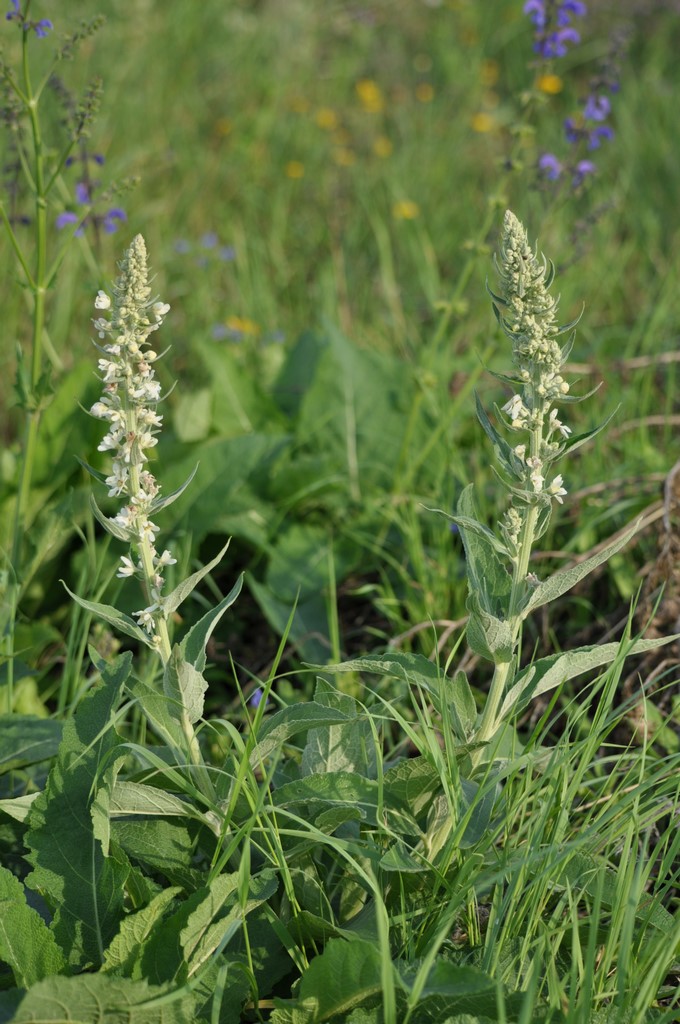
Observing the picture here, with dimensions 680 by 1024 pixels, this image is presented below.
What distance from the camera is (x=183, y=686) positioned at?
1.56 m

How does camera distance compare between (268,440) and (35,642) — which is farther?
(268,440)

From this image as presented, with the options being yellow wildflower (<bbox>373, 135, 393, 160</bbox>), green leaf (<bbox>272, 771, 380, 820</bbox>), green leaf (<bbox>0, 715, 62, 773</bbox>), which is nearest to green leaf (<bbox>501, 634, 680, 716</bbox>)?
green leaf (<bbox>272, 771, 380, 820</bbox>)

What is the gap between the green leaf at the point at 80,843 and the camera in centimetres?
163

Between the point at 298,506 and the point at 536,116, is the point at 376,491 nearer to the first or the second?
the point at 298,506

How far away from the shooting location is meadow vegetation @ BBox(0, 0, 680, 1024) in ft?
5.03

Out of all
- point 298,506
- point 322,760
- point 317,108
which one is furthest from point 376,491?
point 317,108

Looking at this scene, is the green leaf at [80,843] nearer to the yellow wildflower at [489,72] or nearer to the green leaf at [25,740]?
the green leaf at [25,740]

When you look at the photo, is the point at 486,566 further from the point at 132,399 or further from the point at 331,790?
the point at 132,399

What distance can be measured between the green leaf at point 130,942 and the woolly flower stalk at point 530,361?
0.83 meters

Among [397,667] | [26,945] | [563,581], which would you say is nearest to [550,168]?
[563,581]

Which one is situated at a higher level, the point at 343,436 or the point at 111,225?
the point at 111,225

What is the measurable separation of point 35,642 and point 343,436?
123 cm

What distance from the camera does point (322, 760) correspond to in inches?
68.7

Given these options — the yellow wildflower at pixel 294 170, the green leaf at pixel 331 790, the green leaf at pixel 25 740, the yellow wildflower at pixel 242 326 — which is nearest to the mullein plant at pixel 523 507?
the green leaf at pixel 331 790
